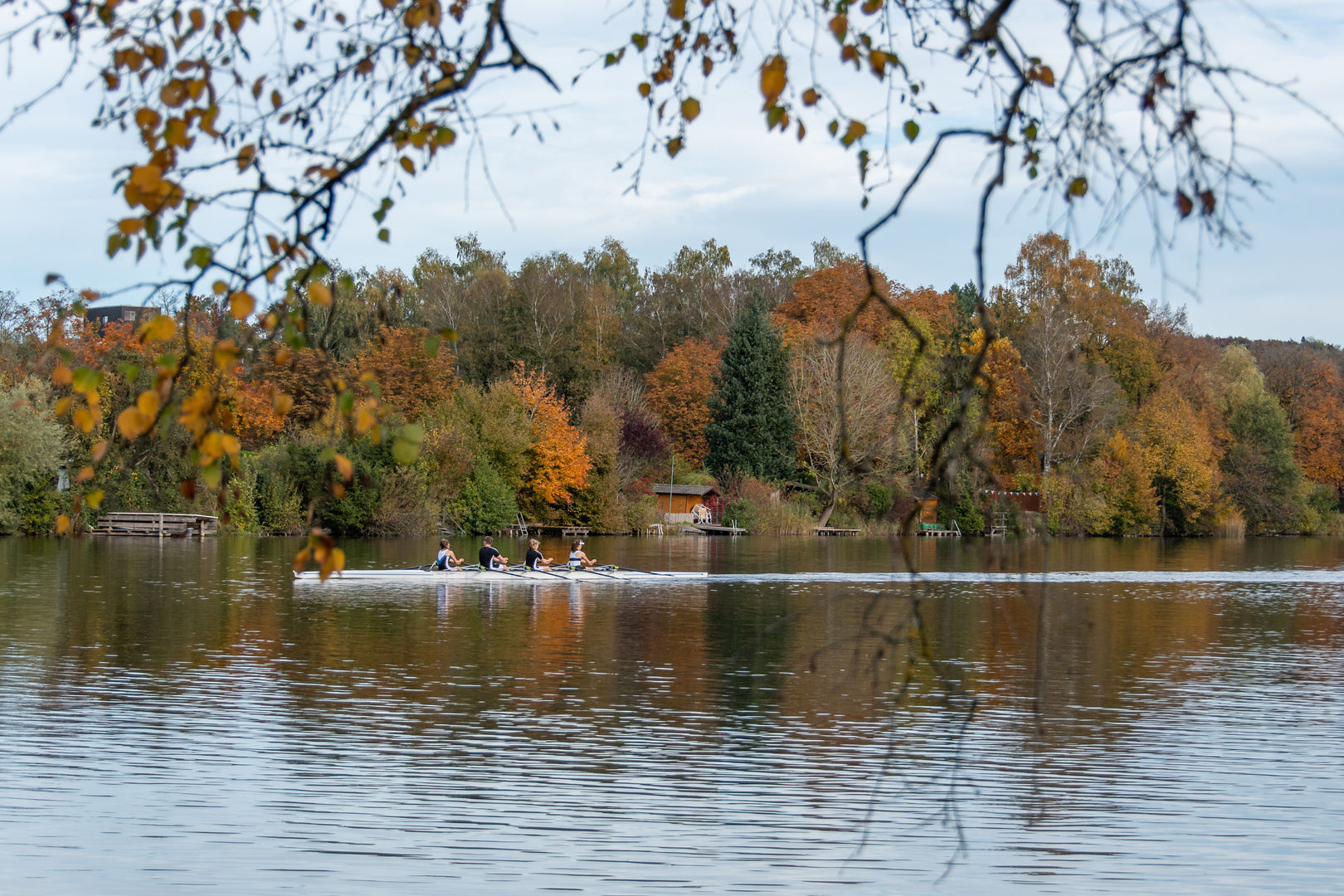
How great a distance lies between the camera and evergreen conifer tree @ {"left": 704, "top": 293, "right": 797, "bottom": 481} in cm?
5578

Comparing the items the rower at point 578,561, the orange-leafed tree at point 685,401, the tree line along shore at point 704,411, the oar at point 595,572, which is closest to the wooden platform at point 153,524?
the tree line along shore at point 704,411

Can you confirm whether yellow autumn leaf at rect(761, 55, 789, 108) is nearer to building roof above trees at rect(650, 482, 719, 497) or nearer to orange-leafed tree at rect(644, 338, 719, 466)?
building roof above trees at rect(650, 482, 719, 497)

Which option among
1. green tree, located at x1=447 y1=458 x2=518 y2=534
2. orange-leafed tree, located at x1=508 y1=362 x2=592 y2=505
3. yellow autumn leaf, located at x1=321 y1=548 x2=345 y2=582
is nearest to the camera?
yellow autumn leaf, located at x1=321 y1=548 x2=345 y2=582

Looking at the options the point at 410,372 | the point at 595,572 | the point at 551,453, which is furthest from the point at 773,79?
the point at 410,372

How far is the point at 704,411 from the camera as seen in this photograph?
61.3 m

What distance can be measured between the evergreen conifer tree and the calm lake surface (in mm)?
34890

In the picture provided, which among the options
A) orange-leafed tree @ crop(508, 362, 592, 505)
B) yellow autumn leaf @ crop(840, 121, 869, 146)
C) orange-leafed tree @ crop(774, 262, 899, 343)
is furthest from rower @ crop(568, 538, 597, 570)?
orange-leafed tree @ crop(774, 262, 899, 343)

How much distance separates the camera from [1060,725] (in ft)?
38.4

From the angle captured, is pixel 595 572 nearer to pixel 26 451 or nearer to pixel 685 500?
pixel 26 451

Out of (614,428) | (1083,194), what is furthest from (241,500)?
(1083,194)

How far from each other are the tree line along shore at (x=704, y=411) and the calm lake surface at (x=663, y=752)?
19339 millimetres

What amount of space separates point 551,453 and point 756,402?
10.5 meters

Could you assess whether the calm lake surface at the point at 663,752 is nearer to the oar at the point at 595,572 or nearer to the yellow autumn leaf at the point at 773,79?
the yellow autumn leaf at the point at 773,79

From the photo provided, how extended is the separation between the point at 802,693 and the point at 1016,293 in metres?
49.6
